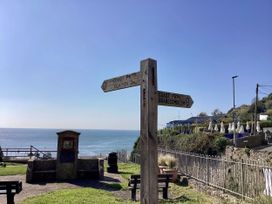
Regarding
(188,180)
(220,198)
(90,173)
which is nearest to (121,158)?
(90,173)

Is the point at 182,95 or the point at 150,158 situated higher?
the point at 182,95

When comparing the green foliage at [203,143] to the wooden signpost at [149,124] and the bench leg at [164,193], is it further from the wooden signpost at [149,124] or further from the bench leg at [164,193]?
the wooden signpost at [149,124]

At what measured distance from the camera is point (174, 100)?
4215 millimetres

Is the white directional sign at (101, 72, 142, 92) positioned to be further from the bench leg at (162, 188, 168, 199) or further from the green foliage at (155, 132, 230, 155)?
the green foliage at (155, 132, 230, 155)

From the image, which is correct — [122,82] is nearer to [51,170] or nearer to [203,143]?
[51,170]

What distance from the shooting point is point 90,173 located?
15.6 metres

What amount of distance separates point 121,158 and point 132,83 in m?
24.0

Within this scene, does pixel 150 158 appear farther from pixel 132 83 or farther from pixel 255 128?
pixel 255 128

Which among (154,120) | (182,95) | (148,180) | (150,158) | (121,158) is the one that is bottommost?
(121,158)

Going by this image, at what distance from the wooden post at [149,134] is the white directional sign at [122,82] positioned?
14 centimetres

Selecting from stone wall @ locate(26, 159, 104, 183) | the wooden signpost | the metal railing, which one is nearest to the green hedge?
the metal railing

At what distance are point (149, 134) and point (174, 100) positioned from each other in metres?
Result: 0.68

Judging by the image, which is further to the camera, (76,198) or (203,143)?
(203,143)

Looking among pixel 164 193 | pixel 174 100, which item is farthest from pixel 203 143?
pixel 174 100
